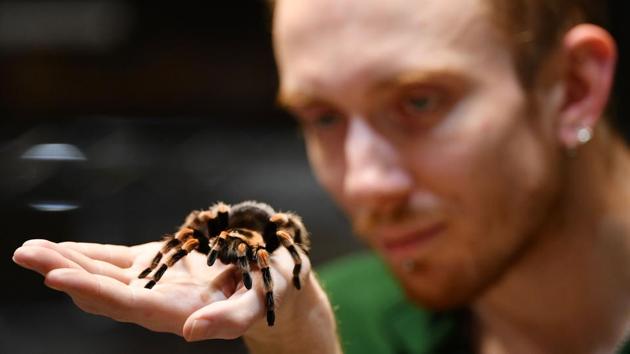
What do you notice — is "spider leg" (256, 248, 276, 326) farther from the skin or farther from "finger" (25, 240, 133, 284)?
the skin

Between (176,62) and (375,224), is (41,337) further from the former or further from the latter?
(176,62)

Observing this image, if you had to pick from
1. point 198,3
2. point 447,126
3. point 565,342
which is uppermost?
point 198,3

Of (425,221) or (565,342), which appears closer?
(425,221)

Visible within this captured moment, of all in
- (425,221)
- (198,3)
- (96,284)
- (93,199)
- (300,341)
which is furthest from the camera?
(198,3)

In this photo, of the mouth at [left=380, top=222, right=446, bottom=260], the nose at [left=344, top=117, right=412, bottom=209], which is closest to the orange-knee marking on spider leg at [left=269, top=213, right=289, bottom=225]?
the nose at [left=344, top=117, right=412, bottom=209]

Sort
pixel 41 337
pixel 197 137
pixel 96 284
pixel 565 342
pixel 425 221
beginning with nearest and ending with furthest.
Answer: pixel 96 284
pixel 41 337
pixel 425 221
pixel 565 342
pixel 197 137

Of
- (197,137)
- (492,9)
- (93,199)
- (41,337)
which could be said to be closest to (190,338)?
(41,337)

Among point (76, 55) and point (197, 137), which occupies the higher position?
point (76, 55)
